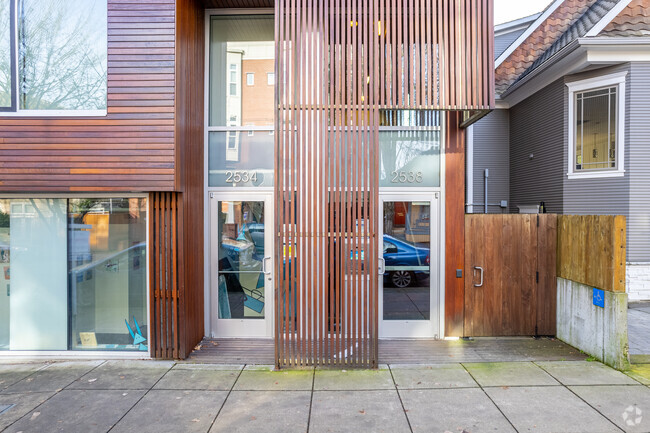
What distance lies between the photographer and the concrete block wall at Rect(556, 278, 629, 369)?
466 centimetres

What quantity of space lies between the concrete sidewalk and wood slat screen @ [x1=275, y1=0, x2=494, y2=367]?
657 millimetres

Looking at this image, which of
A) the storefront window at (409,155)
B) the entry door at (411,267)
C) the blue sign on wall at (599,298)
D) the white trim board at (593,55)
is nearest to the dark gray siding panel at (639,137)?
the white trim board at (593,55)

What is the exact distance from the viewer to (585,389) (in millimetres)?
4176

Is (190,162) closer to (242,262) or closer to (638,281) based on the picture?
(242,262)

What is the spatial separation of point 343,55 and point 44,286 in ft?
17.9

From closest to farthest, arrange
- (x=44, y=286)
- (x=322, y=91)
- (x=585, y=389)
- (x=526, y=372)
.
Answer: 1. (x=585, y=389)
2. (x=526, y=372)
3. (x=322, y=91)
4. (x=44, y=286)

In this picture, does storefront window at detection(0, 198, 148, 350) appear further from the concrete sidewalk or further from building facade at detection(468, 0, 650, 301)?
building facade at detection(468, 0, 650, 301)

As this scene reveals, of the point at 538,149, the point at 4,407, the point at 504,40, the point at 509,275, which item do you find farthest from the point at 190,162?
the point at 504,40

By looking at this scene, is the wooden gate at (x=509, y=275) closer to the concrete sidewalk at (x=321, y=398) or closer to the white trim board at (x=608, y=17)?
the concrete sidewalk at (x=321, y=398)

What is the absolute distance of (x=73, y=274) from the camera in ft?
17.5

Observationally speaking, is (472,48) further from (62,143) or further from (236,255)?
(62,143)

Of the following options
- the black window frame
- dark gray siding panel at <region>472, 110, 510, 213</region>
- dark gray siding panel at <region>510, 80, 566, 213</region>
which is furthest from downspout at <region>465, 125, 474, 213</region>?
the black window frame

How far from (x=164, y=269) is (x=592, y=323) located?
6.09 m

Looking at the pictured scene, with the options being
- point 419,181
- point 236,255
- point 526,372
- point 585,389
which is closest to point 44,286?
point 236,255
